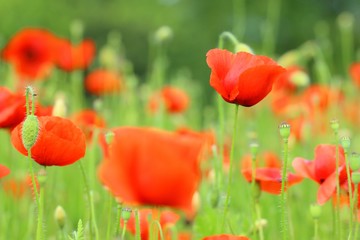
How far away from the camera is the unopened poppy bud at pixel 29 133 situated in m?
0.94

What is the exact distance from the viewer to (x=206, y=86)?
29.5 ft

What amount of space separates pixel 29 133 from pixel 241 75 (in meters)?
0.29

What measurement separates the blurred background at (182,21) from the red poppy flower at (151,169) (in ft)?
22.6

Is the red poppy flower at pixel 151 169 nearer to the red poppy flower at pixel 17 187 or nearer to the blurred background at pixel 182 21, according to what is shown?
the red poppy flower at pixel 17 187

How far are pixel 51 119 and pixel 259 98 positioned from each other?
0.28 metres

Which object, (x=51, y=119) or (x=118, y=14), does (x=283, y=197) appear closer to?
(x=51, y=119)

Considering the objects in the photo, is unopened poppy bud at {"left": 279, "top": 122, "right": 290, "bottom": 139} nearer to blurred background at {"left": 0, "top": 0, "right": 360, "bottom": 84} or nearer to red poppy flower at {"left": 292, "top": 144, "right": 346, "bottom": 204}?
red poppy flower at {"left": 292, "top": 144, "right": 346, "bottom": 204}

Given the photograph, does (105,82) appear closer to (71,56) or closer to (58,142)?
(71,56)

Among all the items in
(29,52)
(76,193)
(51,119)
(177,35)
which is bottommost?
(76,193)

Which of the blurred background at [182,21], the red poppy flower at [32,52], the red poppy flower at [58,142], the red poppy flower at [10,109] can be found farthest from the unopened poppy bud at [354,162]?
the blurred background at [182,21]

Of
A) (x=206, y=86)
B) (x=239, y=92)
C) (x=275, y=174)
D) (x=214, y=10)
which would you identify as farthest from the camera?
(x=214, y=10)

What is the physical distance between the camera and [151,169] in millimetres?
897

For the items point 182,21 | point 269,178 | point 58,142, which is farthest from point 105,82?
point 182,21

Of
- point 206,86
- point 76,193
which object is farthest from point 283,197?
point 206,86
